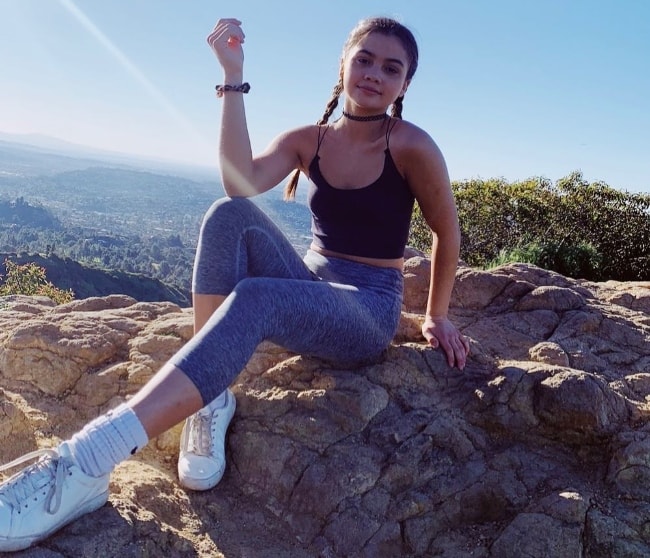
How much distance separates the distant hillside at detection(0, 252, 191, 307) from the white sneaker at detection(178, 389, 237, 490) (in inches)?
1533

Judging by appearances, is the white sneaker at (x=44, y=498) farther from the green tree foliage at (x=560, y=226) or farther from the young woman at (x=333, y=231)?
the green tree foliage at (x=560, y=226)

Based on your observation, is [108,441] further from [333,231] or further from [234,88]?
[234,88]

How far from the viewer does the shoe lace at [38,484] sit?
2.06m

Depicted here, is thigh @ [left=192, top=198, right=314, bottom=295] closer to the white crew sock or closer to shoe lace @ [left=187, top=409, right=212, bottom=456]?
shoe lace @ [left=187, top=409, right=212, bottom=456]

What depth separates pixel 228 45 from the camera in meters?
3.15

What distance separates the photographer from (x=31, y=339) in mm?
3654

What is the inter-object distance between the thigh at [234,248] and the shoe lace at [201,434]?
610mm

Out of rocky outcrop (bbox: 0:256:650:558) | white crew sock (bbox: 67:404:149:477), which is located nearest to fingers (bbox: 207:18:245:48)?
rocky outcrop (bbox: 0:256:650:558)

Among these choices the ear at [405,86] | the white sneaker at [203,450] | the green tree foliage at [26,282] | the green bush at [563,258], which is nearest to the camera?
the white sneaker at [203,450]

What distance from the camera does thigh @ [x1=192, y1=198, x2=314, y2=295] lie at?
2.88 m

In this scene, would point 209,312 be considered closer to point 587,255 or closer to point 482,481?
point 482,481

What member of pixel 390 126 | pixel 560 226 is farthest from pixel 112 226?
pixel 390 126

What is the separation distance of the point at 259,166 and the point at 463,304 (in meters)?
1.94

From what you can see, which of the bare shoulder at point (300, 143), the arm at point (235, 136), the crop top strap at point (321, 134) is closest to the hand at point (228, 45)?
the arm at point (235, 136)
